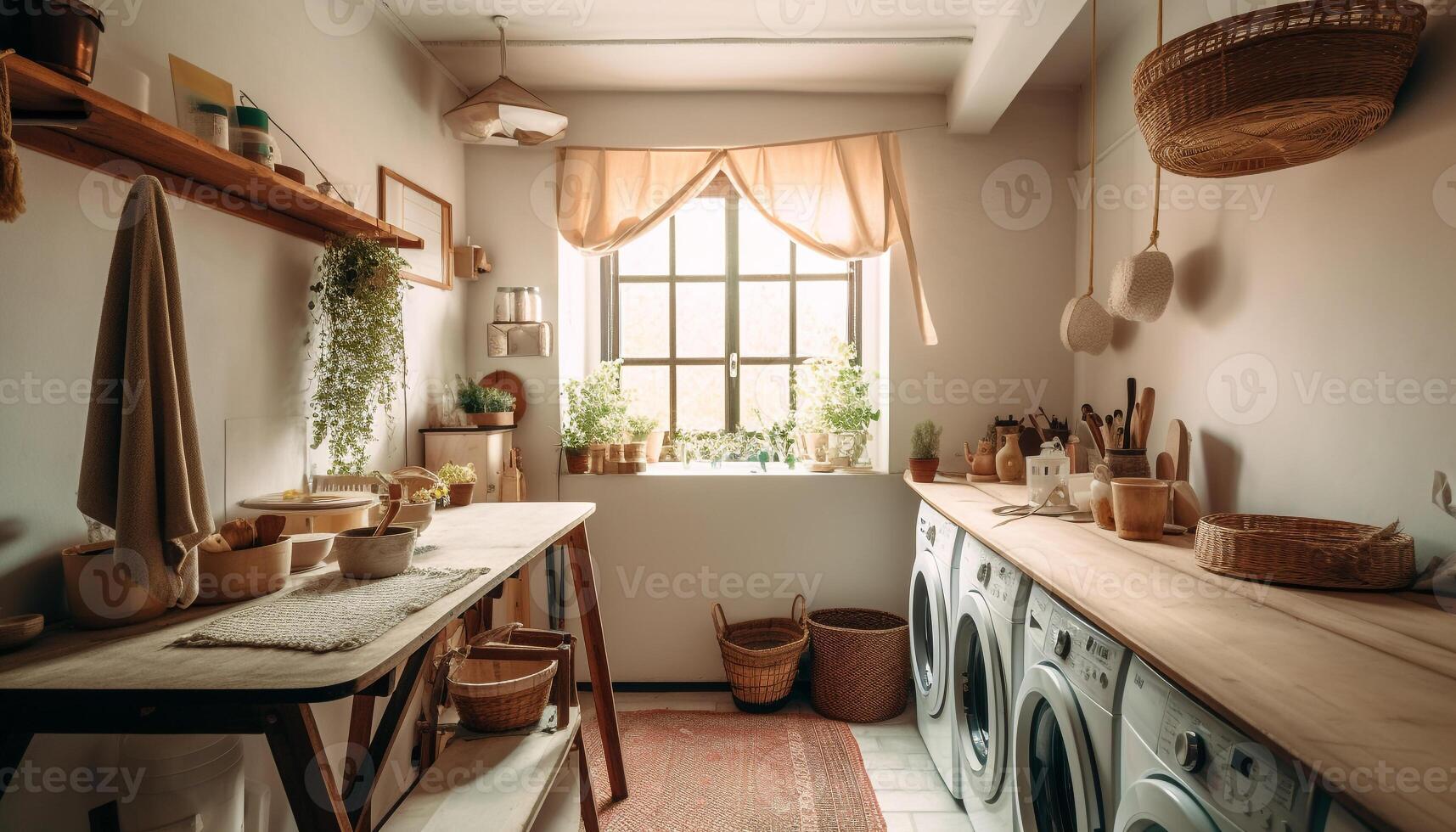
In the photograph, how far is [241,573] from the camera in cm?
142

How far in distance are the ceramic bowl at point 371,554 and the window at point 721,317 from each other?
87.3 inches

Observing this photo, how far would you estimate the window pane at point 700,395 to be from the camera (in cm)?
377

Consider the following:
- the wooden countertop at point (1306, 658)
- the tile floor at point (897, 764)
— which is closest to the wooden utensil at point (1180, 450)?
the wooden countertop at point (1306, 658)

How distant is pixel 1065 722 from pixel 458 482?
1965 millimetres

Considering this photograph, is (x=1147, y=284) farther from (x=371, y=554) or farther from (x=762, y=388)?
(x=371, y=554)

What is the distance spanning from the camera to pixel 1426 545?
5.04 ft

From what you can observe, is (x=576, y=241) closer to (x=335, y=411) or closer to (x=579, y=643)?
(x=335, y=411)

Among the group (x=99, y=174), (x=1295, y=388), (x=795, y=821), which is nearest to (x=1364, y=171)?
(x=1295, y=388)

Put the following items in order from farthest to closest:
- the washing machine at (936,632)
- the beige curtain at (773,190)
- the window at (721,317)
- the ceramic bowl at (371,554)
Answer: the window at (721,317) < the beige curtain at (773,190) < the washing machine at (936,632) < the ceramic bowl at (371,554)

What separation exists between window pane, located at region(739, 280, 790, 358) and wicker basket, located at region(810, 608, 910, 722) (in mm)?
1385

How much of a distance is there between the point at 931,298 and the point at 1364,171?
1.77 meters

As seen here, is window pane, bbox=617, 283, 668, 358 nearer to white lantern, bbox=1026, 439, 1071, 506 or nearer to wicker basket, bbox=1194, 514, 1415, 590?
white lantern, bbox=1026, 439, 1071, 506

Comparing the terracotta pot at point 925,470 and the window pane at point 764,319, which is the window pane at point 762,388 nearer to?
the window pane at point 764,319

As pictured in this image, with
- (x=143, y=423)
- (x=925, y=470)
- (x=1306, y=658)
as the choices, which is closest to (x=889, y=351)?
(x=925, y=470)
